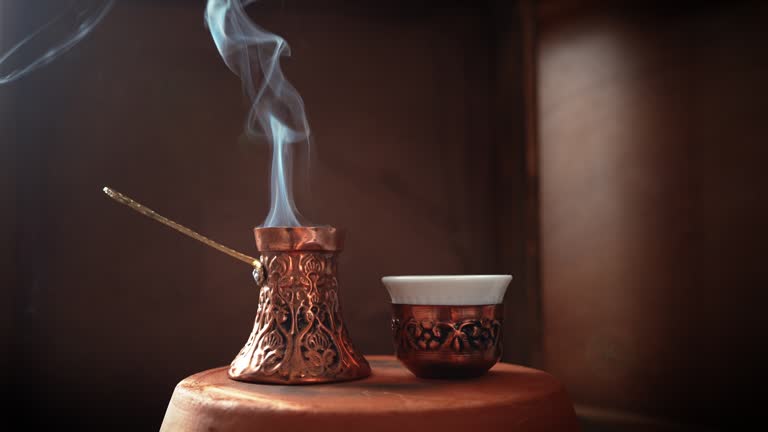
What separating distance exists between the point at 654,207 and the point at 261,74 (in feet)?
2.98

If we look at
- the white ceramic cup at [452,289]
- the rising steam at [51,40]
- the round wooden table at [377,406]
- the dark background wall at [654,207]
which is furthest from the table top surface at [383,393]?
the rising steam at [51,40]

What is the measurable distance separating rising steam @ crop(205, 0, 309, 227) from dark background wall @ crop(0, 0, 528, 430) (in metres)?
0.03

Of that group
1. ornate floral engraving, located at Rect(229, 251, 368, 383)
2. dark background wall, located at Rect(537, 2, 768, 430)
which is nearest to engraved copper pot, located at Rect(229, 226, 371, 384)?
ornate floral engraving, located at Rect(229, 251, 368, 383)

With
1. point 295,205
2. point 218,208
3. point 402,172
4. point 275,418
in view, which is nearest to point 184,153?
point 218,208

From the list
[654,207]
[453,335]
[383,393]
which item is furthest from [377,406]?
[654,207]

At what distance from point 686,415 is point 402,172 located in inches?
32.0

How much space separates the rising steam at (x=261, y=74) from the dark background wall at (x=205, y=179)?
1.3 inches

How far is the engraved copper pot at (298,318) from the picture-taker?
927 mm

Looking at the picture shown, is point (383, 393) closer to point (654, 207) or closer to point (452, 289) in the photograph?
point (452, 289)

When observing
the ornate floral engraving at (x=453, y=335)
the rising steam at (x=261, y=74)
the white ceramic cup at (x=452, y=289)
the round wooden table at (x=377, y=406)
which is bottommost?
the round wooden table at (x=377, y=406)

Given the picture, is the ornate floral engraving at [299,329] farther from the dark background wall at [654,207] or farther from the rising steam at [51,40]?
the dark background wall at [654,207]

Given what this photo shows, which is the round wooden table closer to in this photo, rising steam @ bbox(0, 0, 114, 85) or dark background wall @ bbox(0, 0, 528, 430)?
dark background wall @ bbox(0, 0, 528, 430)

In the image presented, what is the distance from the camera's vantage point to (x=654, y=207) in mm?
1553

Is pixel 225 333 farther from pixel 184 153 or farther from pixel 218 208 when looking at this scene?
pixel 184 153
